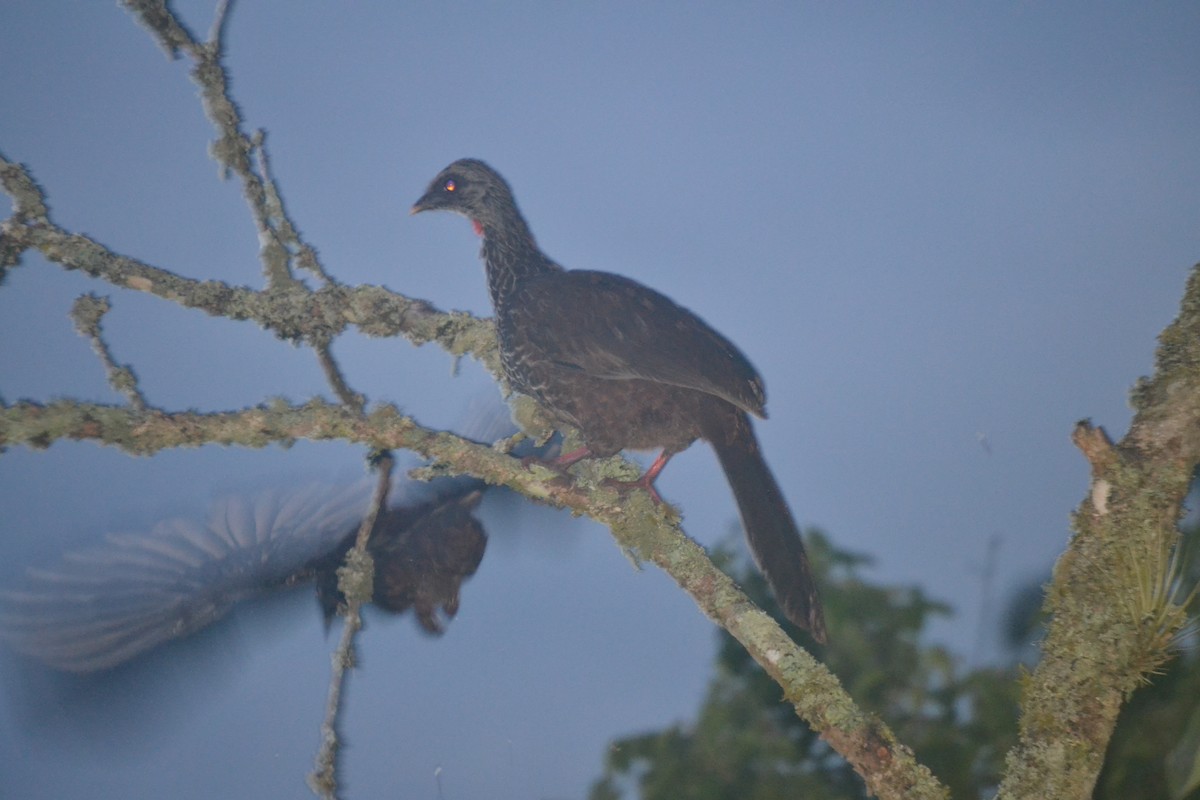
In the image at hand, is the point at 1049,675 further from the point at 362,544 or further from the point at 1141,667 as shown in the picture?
the point at 362,544

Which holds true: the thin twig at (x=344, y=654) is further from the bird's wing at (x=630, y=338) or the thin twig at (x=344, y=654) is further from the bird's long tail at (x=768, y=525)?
the bird's long tail at (x=768, y=525)

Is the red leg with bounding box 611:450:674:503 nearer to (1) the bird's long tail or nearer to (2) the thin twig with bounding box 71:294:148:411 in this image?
(1) the bird's long tail

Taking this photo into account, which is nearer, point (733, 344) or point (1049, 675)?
point (1049, 675)

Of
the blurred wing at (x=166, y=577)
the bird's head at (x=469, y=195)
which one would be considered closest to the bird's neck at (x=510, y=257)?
the bird's head at (x=469, y=195)

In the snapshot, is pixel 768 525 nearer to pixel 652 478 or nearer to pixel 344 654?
pixel 652 478

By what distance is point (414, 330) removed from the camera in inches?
139

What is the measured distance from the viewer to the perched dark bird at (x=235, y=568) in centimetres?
327

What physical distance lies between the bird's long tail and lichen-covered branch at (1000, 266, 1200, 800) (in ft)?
2.35

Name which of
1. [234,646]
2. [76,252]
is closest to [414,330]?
[76,252]

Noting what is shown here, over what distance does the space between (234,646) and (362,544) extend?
1063mm

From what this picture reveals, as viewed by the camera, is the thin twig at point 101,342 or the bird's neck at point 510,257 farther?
the bird's neck at point 510,257

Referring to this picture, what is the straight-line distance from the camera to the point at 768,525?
9.99 ft

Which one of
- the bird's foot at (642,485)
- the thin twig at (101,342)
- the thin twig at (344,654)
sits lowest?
the thin twig at (344,654)

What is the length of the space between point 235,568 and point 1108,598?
120 inches
